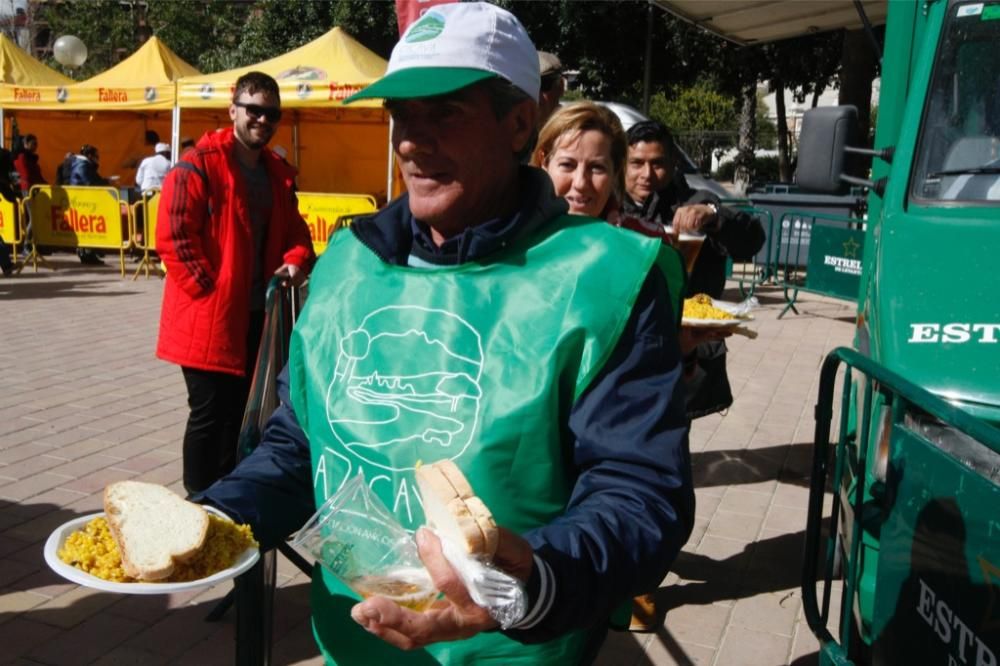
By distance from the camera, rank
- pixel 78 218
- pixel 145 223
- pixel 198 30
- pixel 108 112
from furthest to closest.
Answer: pixel 198 30
pixel 108 112
pixel 78 218
pixel 145 223

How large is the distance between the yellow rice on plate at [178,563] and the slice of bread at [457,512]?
22.1 inches

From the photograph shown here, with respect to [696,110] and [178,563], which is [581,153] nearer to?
[178,563]

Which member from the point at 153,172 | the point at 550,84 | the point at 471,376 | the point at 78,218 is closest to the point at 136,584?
the point at 471,376

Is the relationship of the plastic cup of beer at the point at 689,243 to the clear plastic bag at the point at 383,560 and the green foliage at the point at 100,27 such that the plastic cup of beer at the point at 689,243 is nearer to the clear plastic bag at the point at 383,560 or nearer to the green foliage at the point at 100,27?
the clear plastic bag at the point at 383,560

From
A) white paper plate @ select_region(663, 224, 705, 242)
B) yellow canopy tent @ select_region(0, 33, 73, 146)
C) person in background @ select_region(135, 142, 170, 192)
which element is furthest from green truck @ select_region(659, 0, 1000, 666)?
yellow canopy tent @ select_region(0, 33, 73, 146)

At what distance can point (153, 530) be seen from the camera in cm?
161

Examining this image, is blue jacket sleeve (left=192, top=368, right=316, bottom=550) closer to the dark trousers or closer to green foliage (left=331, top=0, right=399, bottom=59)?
the dark trousers

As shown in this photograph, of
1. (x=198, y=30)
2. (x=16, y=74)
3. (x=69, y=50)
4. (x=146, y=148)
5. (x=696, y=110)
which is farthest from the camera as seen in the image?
(x=696, y=110)

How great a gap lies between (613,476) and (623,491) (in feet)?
0.11

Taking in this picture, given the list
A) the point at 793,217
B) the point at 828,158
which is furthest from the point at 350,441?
the point at 793,217

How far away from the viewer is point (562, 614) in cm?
130

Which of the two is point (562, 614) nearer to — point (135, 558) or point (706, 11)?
point (135, 558)

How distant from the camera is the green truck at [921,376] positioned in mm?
1981

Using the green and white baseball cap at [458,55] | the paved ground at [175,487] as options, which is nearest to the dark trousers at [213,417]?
the paved ground at [175,487]
